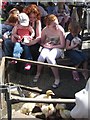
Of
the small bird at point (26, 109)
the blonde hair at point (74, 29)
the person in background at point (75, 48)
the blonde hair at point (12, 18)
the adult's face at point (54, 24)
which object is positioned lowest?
the small bird at point (26, 109)

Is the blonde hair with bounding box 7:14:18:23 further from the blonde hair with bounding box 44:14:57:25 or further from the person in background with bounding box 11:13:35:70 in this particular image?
the blonde hair with bounding box 44:14:57:25

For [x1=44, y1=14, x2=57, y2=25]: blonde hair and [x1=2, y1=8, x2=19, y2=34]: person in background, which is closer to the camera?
[x1=44, y1=14, x2=57, y2=25]: blonde hair

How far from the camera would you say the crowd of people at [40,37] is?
271 centimetres

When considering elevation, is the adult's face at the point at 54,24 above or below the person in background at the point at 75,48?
above

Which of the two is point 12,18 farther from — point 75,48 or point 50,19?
point 75,48

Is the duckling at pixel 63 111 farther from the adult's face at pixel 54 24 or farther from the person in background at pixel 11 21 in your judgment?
the person in background at pixel 11 21

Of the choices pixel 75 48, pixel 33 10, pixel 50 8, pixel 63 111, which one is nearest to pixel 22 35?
pixel 33 10

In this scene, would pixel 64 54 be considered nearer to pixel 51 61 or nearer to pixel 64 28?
pixel 51 61

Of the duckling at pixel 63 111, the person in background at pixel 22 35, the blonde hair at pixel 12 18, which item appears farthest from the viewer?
the blonde hair at pixel 12 18

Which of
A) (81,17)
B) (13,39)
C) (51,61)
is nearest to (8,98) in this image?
(51,61)

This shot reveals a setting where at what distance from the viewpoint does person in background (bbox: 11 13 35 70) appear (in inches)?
111

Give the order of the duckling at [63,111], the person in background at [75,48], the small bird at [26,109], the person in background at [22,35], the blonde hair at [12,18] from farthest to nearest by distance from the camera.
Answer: the blonde hair at [12,18] < the person in background at [22,35] < the person in background at [75,48] < the small bird at [26,109] < the duckling at [63,111]

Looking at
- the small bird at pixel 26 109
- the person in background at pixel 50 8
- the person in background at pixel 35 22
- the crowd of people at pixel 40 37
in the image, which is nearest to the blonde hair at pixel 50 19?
the crowd of people at pixel 40 37

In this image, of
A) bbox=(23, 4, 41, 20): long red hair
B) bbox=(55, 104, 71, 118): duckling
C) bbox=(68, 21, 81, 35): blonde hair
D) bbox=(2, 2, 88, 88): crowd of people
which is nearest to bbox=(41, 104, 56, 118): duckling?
bbox=(55, 104, 71, 118): duckling
